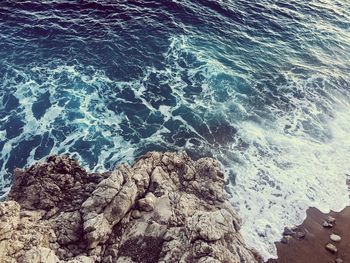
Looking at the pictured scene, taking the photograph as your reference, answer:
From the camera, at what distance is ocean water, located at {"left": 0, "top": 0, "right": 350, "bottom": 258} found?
27.3 m

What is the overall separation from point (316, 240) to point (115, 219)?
14.1 m

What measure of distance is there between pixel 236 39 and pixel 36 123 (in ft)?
85.3

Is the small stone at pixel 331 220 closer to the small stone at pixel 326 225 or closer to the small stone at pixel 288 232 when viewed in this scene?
the small stone at pixel 326 225

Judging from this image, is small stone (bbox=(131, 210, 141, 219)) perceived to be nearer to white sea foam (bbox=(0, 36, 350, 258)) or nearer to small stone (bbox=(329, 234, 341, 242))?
white sea foam (bbox=(0, 36, 350, 258))

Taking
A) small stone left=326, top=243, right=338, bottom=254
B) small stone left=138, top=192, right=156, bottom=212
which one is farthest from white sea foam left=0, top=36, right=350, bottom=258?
small stone left=138, top=192, right=156, bottom=212

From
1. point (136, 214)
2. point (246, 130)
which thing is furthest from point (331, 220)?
point (136, 214)

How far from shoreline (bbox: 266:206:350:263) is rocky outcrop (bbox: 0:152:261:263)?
2.95 meters

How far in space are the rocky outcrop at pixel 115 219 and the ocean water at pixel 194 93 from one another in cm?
440

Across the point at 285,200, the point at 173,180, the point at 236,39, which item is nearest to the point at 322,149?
the point at 285,200

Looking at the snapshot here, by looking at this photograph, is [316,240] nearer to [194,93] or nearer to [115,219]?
[115,219]

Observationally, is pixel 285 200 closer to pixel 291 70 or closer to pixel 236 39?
pixel 291 70

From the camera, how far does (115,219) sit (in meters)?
19.3

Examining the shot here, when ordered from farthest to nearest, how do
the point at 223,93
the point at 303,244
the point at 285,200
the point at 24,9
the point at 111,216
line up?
1. the point at 24,9
2. the point at 223,93
3. the point at 285,200
4. the point at 303,244
5. the point at 111,216

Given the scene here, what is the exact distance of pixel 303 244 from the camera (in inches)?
901
